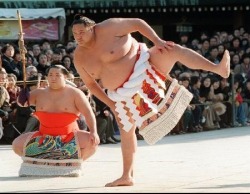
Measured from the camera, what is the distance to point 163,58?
7.14 m

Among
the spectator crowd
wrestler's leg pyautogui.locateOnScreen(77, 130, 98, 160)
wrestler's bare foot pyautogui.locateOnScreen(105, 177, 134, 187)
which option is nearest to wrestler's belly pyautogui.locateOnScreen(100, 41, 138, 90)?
wrestler's bare foot pyautogui.locateOnScreen(105, 177, 134, 187)

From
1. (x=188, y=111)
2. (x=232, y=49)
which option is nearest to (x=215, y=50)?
(x=232, y=49)

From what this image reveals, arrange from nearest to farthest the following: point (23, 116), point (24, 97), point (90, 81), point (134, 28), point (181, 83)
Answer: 1. point (134, 28)
2. point (90, 81)
3. point (24, 97)
4. point (23, 116)
5. point (181, 83)

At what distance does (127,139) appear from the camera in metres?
7.32

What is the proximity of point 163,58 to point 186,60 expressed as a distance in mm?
221

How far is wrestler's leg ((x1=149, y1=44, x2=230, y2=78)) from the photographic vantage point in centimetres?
694

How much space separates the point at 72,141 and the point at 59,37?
849 cm

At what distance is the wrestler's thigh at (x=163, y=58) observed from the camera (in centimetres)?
704

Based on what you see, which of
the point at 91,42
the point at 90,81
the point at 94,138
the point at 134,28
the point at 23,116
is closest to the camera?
the point at 134,28

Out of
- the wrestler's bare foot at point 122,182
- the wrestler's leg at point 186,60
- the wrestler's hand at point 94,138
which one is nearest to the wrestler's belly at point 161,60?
the wrestler's leg at point 186,60

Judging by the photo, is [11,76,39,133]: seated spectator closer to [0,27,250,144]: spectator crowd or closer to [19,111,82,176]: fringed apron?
[0,27,250,144]: spectator crowd

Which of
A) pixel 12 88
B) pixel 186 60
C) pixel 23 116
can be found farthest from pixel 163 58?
pixel 12 88

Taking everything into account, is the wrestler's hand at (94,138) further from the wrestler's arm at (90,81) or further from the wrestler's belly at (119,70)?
the wrestler's belly at (119,70)

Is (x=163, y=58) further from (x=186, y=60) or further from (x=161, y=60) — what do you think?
(x=186, y=60)
